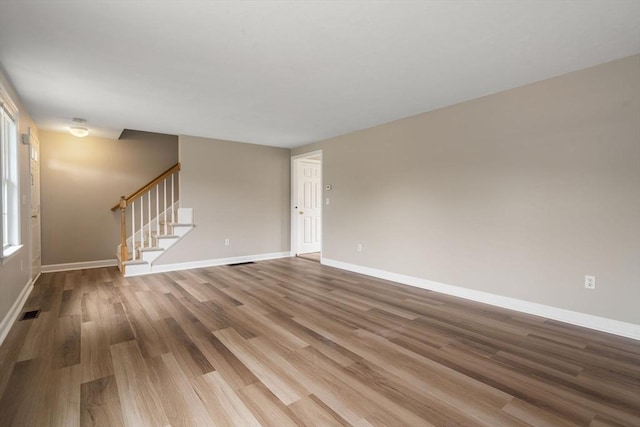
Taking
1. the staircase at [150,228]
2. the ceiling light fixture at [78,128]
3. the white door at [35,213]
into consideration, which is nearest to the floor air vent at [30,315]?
the white door at [35,213]

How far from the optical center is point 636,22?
2.07 meters

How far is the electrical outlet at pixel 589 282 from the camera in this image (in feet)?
9.05

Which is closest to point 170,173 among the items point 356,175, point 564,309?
point 356,175

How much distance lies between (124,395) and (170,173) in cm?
408

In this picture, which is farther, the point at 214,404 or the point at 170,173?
the point at 170,173

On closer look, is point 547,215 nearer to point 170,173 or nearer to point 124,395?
point 124,395

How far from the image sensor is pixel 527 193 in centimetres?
315

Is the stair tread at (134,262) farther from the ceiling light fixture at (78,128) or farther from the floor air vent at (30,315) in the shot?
the ceiling light fixture at (78,128)

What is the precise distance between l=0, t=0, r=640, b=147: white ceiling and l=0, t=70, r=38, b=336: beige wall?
0.69 ft

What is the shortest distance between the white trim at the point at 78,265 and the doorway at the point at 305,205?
138 inches

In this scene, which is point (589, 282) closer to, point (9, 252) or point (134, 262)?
point (9, 252)

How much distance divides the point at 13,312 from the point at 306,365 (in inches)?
119

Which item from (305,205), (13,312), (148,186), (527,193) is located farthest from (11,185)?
(527,193)

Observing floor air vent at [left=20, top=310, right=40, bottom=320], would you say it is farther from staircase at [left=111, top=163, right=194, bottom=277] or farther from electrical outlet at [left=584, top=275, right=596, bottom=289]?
electrical outlet at [left=584, top=275, right=596, bottom=289]
